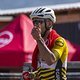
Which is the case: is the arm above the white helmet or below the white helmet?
below

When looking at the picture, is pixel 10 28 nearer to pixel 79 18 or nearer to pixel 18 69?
pixel 18 69

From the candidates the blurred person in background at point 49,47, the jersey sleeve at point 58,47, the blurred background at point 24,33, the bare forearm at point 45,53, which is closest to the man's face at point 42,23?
the blurred person in background at point 49,47

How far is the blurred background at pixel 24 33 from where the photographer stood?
27.7ft

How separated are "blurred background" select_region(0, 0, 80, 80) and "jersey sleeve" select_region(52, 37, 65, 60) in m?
1.49

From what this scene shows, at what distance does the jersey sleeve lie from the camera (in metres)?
4.09

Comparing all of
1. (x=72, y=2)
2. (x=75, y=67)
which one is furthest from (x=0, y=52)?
(x=72, y=2)

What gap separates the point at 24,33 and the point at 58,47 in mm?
5223

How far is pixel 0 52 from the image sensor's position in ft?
29.0

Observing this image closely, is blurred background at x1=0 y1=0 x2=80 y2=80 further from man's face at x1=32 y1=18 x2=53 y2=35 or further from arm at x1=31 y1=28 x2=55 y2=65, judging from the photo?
arm at x1=31 y1=28 x2=55 y2=65

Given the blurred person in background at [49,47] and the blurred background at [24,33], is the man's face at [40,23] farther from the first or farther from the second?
the blurred background at [24,33]

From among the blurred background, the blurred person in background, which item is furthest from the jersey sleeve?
the blurred background

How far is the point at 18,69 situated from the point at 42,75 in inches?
176

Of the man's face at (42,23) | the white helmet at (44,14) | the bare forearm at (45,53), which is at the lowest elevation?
the bare forearm at (45,53)

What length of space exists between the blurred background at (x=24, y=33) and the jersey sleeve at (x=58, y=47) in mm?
1491
